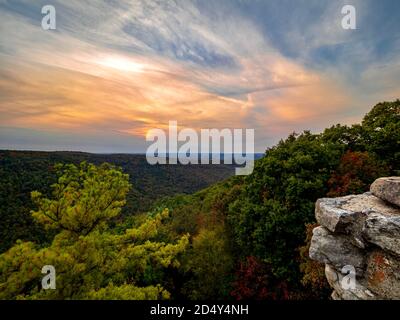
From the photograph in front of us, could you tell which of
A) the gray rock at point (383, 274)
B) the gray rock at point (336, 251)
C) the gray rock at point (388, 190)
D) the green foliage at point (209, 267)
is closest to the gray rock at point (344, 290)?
the gray rock at point (383, 274)

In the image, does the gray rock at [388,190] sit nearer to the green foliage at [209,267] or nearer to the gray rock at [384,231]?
the gray rock at [384,231]

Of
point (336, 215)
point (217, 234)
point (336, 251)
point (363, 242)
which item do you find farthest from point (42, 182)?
point (363, 242)

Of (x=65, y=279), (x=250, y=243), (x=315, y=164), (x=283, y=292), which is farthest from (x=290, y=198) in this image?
(x=65, y=279)

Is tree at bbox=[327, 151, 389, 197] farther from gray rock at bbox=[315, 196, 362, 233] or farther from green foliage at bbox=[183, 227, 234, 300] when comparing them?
green foliage at bbox=[183, 227, 234, 300]

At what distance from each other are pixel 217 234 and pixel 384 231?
1226cm

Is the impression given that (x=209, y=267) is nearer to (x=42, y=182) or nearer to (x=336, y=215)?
(x=336, y=215)

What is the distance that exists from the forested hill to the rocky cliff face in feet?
35.5

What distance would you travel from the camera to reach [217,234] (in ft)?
58.7

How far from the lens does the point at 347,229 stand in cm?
827

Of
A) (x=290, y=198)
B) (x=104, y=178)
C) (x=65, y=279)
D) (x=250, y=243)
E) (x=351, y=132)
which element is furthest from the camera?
(x=351, y=132)

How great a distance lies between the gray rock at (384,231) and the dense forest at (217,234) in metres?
4.38

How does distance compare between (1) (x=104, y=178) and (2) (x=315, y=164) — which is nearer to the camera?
(1) (x=104, y=178)

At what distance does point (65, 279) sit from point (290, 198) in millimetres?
11296
